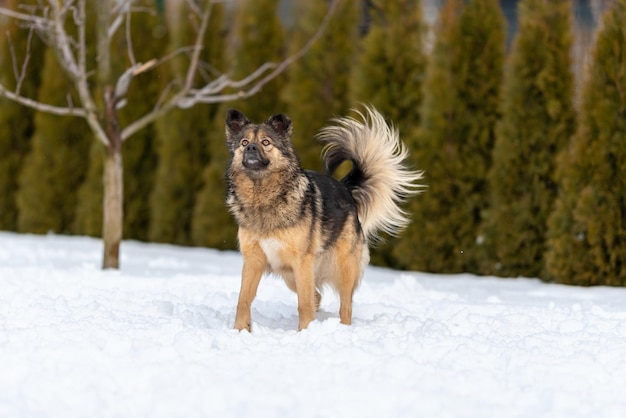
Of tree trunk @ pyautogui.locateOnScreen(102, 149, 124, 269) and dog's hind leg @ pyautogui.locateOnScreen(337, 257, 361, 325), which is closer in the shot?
dog's hind leg @ pyautogui.locateOnScreen(337, 257, 361, 325)

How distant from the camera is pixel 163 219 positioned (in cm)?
1448

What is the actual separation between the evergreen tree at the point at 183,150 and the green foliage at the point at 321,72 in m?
1.93

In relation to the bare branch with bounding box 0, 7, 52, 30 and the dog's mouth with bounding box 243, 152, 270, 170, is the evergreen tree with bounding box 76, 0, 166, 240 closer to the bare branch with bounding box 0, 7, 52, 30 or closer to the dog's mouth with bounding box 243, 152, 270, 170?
the bare branch with bounding box 0, 7, 52, 30

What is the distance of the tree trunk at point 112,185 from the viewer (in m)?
9.76

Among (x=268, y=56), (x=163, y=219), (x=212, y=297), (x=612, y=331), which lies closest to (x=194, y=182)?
(x=163, y=219)

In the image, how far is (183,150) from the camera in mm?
14328

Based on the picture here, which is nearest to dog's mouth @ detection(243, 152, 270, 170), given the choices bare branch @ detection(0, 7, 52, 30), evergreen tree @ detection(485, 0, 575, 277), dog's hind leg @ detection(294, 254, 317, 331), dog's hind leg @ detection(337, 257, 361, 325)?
dog's hind leg @ detection(294, 254, 317, 331)

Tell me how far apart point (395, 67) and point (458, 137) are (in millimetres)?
1344

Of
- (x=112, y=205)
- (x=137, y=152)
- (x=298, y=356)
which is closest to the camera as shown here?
(x=298, y=356)

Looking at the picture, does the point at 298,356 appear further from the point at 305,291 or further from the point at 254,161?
the point at 254,161

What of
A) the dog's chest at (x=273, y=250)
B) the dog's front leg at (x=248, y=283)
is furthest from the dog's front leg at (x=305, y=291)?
the dog's front leg at (x=248, y=283)

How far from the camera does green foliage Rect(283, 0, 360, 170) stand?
1268cm

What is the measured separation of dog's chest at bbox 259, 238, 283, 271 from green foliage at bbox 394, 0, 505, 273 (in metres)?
5.05

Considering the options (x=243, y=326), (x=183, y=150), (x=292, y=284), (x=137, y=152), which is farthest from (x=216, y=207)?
(x=243, y=326)
